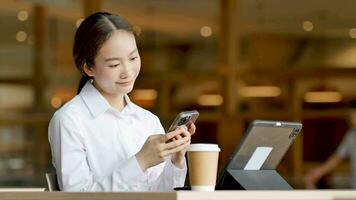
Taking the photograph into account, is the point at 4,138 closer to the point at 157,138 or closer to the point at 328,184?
the point at 328,184

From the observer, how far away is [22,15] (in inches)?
329

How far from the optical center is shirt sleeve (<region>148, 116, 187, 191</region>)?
191 centimetres

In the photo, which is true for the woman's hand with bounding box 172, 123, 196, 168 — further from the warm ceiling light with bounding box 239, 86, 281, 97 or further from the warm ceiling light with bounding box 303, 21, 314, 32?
the warm ceiling light with bounding box 303, 21, 314, 32

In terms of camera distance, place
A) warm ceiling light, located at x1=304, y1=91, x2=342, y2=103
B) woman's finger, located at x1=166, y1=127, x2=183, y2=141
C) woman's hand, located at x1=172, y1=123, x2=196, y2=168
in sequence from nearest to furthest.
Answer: woman's finger, located at x1=166, y1=127, x2=183, y2=141
woman's hand, located at x1=172, y1=123, x2=196, y2=168
warm ceiling light, located at x1=304, y1=91, x2=342, y2=103

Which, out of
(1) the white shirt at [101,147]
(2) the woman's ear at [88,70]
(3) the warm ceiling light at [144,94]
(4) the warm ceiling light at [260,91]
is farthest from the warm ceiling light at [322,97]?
(2) the woman's ear at [88,70]

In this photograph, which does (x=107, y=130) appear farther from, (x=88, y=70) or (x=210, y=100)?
(x=210, y=100)

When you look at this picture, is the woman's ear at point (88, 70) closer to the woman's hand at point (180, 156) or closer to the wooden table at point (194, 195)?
the woman's hand at point (180, 156)

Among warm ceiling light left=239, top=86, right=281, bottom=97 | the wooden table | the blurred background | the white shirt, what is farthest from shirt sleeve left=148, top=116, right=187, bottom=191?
warm ceiling light left=239, top=86, right=281, bottom=97

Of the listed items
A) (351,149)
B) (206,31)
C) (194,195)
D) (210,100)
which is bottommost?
(210,100)

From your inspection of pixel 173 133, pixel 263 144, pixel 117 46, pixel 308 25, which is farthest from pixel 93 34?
pixel 308 25

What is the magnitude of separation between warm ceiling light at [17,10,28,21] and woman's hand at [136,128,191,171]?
6.79 meters

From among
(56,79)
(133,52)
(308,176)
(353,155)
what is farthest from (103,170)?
(56,79)

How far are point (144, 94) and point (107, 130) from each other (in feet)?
21.3

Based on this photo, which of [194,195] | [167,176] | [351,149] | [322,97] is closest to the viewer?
[194,195]
